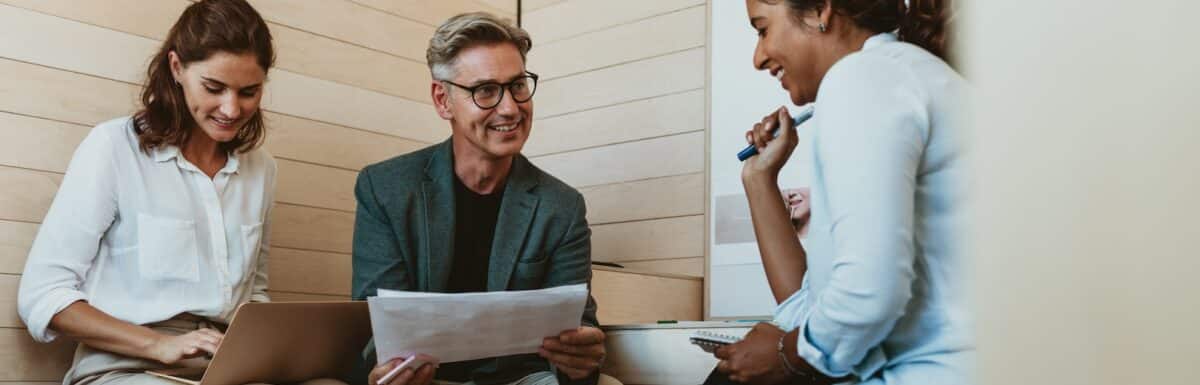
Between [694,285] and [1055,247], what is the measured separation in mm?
2212

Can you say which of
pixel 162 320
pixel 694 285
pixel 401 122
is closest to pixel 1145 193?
pixel 162 320

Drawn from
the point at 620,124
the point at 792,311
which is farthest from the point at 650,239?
the point at 792,311

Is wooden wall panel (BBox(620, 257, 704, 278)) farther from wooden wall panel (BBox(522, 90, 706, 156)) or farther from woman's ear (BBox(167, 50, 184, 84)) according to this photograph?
woman's ear (BBox(167, 50, 184, 84))

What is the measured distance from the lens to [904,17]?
122 cm

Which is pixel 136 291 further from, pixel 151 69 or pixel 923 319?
pixel 923 319

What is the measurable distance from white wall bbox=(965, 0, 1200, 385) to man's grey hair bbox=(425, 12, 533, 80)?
1800 millimetres

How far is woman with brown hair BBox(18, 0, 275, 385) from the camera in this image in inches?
70.2

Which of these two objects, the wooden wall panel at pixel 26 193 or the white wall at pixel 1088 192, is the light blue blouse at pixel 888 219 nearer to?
the white wall at pixel 1088 192

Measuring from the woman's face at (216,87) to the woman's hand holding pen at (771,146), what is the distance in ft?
3.19

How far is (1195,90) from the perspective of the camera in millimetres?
280

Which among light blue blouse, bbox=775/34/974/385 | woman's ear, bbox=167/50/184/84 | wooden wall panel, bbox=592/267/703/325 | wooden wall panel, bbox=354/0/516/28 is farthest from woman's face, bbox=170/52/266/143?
light blue blouse, bbox=775/34/974/385

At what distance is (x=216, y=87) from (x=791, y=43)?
1161mm

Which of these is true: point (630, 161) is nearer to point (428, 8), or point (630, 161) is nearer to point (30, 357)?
point (428, 8)

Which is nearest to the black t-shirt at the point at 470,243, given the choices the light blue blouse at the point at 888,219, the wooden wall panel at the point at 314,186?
the wooden wall panel at the point at 314,186
